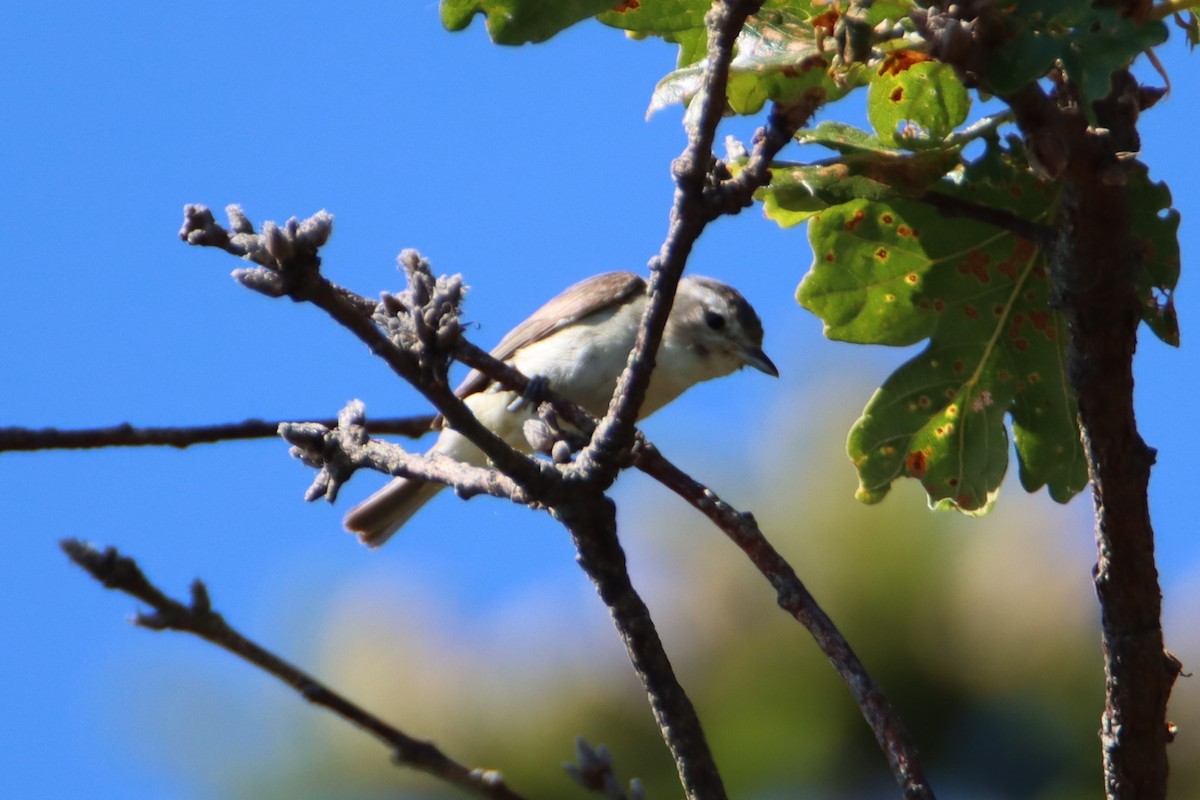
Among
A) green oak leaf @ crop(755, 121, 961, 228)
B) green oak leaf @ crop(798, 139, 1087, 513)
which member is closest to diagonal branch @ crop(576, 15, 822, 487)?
green oak leaf @ crop(755, 121, 961, 228)

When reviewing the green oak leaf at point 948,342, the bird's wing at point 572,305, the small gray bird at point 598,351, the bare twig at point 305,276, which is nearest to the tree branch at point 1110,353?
the green oak leaf at point 948,342

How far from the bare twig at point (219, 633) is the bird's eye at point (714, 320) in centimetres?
517

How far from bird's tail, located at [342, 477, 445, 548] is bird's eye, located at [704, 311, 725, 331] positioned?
1446 mm

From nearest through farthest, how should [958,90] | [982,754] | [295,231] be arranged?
[295,231], [958,90], [982,754]

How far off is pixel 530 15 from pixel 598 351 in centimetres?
344

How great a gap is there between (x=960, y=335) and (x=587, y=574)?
1229 mm

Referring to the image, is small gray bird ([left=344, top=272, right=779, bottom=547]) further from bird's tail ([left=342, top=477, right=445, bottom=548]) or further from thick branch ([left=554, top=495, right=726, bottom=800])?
thick branch ([left=554, top=495, right=726, bottom=800])

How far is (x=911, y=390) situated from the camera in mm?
3045

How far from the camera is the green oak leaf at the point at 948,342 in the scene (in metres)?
2.97

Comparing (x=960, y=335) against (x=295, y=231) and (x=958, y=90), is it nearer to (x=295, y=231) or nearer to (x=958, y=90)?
(x=958, y=90)

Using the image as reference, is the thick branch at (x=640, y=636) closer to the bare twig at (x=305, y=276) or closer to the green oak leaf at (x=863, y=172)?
the bare twig at (x=305, y=276)

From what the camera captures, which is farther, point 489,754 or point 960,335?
point 489,754

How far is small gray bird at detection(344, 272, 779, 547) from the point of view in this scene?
5.97 meters

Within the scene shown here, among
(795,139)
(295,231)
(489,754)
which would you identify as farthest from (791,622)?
(295,231)
